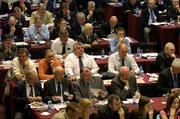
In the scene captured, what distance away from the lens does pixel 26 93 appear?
34.4 ft

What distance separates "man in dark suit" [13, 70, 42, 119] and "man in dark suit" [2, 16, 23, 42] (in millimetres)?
5025

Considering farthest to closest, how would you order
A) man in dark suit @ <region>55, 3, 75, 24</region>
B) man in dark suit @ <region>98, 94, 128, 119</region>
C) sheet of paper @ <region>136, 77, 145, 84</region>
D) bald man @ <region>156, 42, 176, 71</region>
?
1. man in dark suit @ <region>55, 3, 75, 24</region>
2. bald man @ <region>156, 42, 176, 71</region>
3. sheet of paper @ <region>136, 77, 145, 84</region>
4. man in dark suit @ <region>98, 94, 128, 119</region>

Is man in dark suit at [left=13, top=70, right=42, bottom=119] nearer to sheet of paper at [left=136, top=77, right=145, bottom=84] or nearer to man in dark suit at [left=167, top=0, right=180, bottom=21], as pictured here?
sheet of paper at [left=136, top=77, right=145, bottom=84]

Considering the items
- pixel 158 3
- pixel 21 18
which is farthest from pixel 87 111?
pixel 158 3

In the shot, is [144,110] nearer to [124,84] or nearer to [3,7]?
[124,84]

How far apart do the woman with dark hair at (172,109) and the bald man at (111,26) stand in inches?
254

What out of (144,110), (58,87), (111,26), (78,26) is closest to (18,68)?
(58,87)

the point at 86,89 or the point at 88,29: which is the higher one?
the point at 88,29

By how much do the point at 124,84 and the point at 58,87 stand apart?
1231 mm

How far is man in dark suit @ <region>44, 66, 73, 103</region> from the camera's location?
10.5 m

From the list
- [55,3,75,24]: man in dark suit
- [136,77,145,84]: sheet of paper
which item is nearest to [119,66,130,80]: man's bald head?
[136,77,145,84]: sheet of paper

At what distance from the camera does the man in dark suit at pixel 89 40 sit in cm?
1425

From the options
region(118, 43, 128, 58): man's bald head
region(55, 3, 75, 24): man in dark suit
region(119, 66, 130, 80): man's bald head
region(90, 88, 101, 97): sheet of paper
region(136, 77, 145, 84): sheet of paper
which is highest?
region(55, 3, 75, 24): man in dark suit

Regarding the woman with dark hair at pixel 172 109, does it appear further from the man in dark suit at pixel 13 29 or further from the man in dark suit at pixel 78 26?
the man in dark suit at pixel 13 29
